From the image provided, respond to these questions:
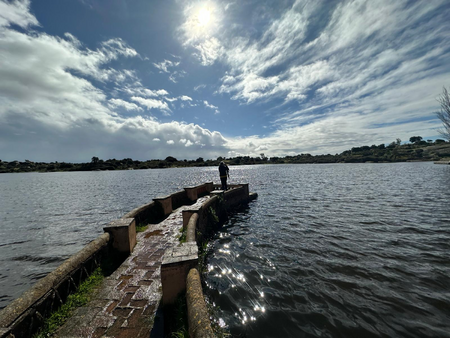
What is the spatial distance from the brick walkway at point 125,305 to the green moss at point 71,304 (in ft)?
0.45

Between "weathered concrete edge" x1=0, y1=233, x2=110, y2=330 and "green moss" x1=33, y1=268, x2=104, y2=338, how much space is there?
457 millimetres

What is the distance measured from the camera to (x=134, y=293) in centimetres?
470

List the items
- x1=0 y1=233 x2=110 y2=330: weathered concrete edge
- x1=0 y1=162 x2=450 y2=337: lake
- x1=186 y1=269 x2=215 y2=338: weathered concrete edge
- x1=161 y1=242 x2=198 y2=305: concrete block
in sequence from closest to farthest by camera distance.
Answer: x1=186 y1=269 x2=215 y2=338: weathered concrete edge
x1=0 y1=233 x2=110 y2=330: weathered concrete edge
x1=161 y1=242 x2=198 y2=305: concrete block
x1=0 y1=162 x2=450 y2=337: lake

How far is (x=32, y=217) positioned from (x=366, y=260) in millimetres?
28439

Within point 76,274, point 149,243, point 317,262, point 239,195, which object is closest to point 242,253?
point 317,262

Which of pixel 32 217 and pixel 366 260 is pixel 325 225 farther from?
pixel 32 217

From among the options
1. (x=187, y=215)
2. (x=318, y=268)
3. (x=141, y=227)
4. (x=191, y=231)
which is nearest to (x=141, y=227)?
(x=141, y=227)

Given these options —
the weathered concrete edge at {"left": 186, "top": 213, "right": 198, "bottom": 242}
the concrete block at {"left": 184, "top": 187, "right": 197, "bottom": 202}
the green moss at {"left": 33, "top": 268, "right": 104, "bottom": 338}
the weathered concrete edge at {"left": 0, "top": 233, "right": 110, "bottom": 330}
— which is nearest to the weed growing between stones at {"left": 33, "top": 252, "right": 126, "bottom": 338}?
the green moss at {"left": 33, "top": 268, "right": 104, "bottom": 338}

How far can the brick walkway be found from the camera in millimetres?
3684

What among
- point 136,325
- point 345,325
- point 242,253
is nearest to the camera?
point 136,325

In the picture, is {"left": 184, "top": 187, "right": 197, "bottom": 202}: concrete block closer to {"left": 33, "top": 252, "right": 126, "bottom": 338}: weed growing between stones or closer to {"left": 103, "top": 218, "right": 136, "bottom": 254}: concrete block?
{"left": 103, "top": 218, "right": 136, "bottom": 254}: concrete block

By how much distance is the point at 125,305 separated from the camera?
430 centimetres

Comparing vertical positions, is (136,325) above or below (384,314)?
above

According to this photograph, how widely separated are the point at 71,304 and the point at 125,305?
1.19m
